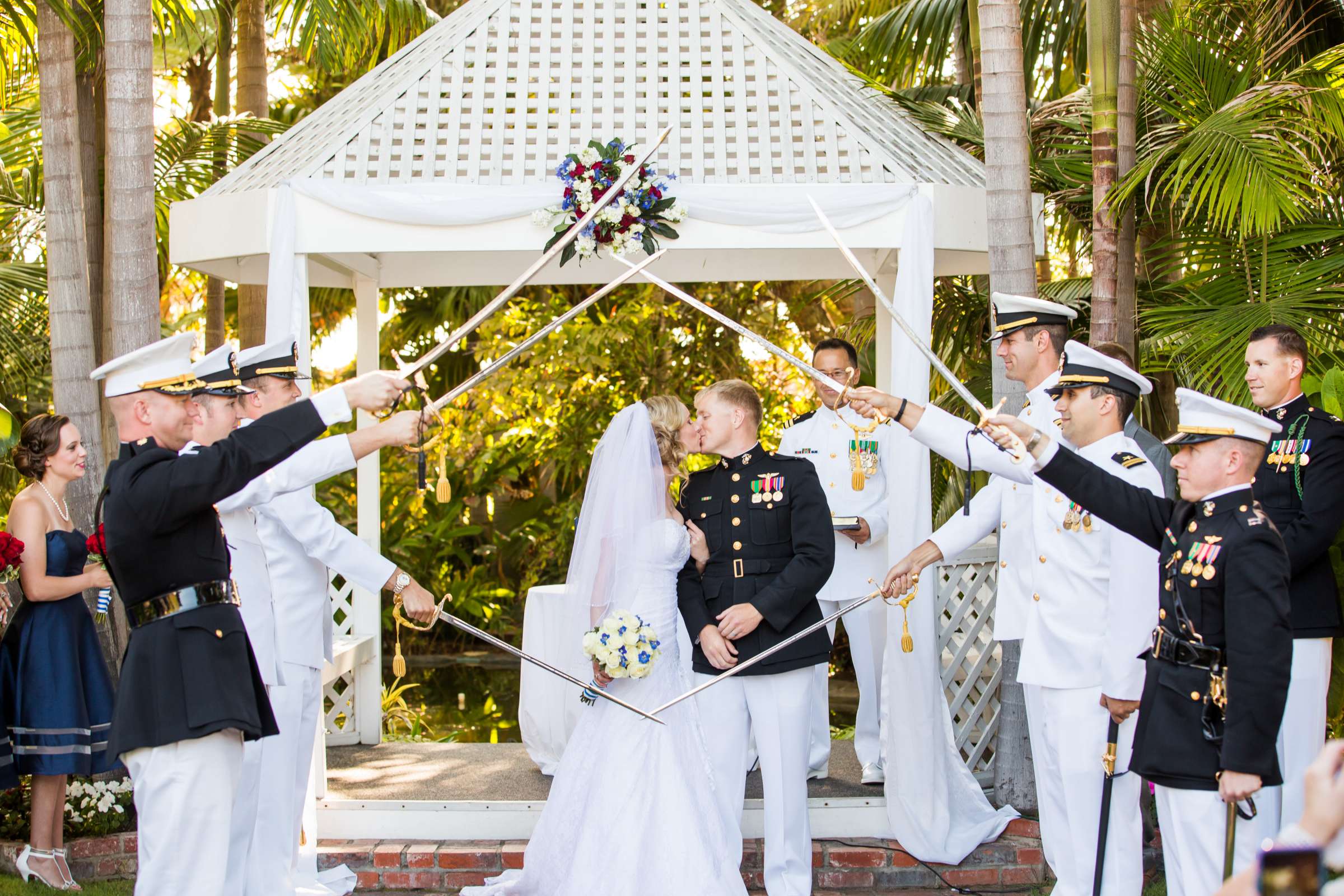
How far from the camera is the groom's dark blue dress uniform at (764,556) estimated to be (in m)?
4.66

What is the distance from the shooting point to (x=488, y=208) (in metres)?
5.44

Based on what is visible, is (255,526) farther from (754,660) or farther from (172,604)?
(754,660)

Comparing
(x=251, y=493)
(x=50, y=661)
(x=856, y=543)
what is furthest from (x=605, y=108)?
(x=50, y=661)

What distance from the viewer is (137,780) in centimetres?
346

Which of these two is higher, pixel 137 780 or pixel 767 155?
pixel 767 155

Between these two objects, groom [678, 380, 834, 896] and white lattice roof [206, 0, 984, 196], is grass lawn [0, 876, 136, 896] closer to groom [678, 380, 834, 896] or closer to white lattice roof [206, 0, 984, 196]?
groom [678, 380, 834, 896]

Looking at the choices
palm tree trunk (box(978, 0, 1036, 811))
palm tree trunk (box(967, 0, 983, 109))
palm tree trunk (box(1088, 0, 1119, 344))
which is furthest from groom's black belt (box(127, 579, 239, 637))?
palm tree trunk (box(967, 0, 983, 109))

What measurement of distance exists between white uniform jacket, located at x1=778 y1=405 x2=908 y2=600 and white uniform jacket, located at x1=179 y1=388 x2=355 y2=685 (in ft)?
8.34

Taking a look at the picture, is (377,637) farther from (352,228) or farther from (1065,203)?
(1065,203)

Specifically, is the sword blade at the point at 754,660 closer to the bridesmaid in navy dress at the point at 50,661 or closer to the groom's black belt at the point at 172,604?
the groom's black belt at the point at 172,604

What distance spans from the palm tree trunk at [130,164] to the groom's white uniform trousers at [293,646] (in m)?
1.26

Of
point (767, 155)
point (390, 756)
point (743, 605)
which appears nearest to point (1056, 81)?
point (767, 155)

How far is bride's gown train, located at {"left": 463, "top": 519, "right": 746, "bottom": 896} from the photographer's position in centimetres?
448

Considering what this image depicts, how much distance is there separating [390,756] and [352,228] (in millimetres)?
2594
